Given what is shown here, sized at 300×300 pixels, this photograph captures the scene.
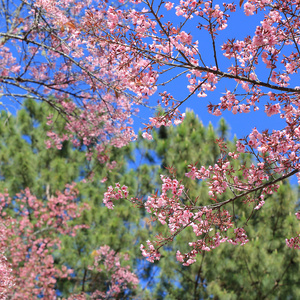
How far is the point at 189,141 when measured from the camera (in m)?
9.45

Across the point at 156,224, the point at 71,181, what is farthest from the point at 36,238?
the point at 156,224

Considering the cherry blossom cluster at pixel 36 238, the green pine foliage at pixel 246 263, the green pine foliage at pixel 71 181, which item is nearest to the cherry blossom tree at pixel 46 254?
the cherry blossom cluster at pixel 36 238

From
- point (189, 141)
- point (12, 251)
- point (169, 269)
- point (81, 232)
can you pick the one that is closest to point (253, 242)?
point (169, 269)

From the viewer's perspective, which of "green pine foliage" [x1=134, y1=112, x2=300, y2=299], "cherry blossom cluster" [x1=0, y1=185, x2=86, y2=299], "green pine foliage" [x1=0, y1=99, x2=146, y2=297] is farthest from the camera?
"green pine foliage" [x1=0, y1=99, x2=146, y2=297]

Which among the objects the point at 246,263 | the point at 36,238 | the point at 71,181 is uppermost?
the point at 71,181

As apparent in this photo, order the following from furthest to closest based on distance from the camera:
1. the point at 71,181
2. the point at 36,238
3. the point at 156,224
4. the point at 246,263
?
the point at 71,181, the point at 36,238, the point at 156,224, the point at 246,263

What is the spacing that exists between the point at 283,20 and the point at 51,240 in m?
7.51

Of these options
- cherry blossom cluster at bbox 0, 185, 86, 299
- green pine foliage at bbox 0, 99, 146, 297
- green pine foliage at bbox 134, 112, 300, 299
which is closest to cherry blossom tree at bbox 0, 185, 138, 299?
cherry blossom cluster at bbox 0, 185, 86, 299

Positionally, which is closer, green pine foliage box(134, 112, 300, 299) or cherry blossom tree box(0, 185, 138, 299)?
green pine foliage box(134, 112, 300, 299)

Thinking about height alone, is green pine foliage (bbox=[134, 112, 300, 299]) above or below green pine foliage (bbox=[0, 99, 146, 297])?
below

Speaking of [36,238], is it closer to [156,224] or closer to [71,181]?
[71,181]

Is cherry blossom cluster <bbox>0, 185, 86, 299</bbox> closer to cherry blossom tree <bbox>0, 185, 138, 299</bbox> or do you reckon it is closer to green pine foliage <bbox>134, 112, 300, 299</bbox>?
cherry blossom tree <bbox>0, 185, 138, 299</bbox>

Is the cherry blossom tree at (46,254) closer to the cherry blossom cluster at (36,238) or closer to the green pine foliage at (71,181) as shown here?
the cherry blossom cluster at (36,238)

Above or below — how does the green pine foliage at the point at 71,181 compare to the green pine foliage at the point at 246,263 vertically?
above
